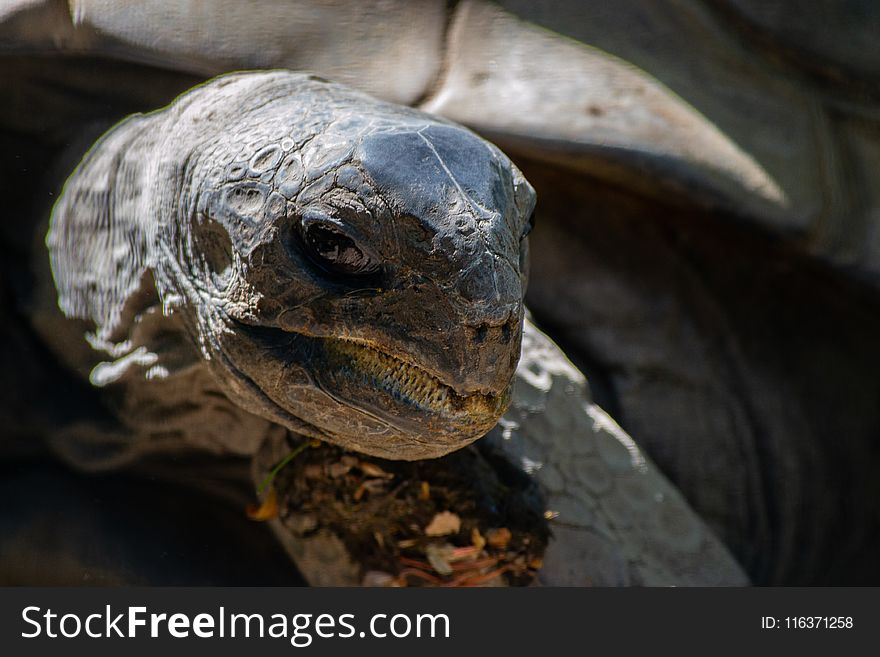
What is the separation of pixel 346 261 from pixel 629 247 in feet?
3.92

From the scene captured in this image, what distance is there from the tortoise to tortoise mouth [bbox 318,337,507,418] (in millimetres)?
464

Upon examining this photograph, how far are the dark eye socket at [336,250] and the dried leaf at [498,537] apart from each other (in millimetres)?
678

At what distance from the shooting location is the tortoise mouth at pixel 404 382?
1.33 meters

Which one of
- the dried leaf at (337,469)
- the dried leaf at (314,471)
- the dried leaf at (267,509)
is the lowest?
the dried leaf at (267,509)

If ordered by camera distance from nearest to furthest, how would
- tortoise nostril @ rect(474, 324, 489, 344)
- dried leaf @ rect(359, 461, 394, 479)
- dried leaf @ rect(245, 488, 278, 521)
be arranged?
tortoise nostril @ rect(474, 324, 489, 344) → dried leaf @ rect(359, 461, 394, 479) → dried leaf @ rect(245, 488, 278, 521)

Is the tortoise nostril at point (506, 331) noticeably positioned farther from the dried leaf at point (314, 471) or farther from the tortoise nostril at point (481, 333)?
the dried leaf at point (314, 471)

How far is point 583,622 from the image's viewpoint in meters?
1.70

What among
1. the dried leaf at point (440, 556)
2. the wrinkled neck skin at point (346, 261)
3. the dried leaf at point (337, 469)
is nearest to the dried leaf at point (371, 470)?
the dried leaf at point (337, 469)

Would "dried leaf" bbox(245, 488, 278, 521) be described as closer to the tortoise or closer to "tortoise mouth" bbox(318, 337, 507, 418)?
the tortoise

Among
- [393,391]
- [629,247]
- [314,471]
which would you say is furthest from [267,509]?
[629,247]

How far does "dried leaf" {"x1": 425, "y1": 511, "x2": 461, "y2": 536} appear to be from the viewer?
1777 mm

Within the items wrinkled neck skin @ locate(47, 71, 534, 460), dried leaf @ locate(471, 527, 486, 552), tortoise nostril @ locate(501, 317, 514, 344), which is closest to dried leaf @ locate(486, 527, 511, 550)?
dried leaf @ locate(471, 527, 486, 552)

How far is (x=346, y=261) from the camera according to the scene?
1.32 meters

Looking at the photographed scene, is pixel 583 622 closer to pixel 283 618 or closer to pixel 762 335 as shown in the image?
pixel 283 618
